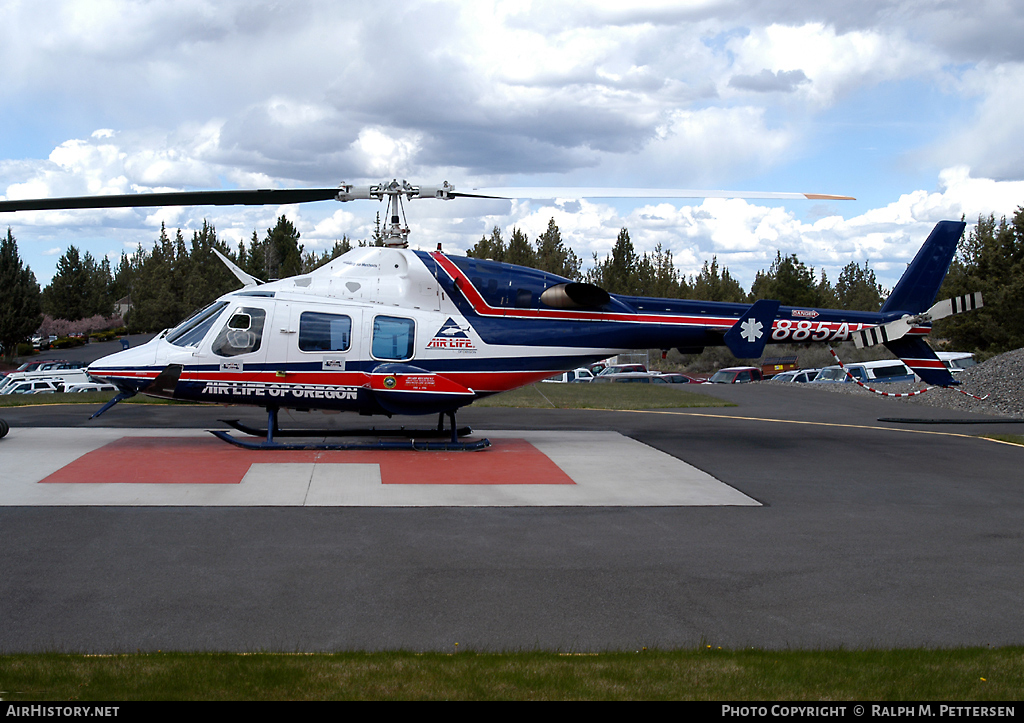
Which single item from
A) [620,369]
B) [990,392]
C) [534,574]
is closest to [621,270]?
[620,369]

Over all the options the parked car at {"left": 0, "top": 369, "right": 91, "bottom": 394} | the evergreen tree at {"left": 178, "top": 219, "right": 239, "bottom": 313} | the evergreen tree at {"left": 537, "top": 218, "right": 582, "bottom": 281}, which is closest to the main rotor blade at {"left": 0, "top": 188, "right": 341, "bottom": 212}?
the parked car at {"left": 0, "top": 369, "right": 91, "bottom": 394}

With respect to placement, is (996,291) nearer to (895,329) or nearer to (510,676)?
(895,329)

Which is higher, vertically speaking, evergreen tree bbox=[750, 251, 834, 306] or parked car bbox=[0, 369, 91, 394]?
evergreen tree bbox=[750, 251, 834, 306]

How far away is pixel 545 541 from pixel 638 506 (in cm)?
229

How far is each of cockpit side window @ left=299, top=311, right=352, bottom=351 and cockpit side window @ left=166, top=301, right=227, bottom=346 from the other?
1576mm

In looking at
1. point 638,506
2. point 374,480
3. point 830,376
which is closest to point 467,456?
point 374,480

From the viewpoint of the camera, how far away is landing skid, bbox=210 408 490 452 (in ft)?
47.5

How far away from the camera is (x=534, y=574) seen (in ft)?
26.7

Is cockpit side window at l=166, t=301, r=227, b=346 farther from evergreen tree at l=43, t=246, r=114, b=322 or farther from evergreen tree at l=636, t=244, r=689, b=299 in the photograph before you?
evergreen tree at l=43, t=246, r=114, b=322

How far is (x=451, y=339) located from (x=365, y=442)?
2531 millimetres

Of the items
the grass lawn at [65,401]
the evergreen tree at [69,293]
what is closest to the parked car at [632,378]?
the grass lawn at [65,401]

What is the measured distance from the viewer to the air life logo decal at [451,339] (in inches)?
583

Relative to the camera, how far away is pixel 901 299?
17.0 meters

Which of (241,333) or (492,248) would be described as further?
(492,248)
